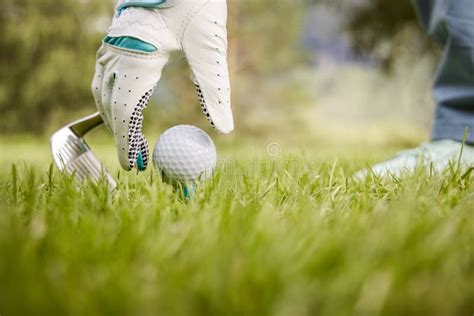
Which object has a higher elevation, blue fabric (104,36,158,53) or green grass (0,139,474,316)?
blue fabric (104,36,158,53)

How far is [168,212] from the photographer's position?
1006mm

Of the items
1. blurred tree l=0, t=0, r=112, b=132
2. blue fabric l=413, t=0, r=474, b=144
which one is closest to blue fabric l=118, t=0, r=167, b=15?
blue fabric l=413, t=0, r=474, b=144

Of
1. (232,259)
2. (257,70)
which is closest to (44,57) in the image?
(257,70)

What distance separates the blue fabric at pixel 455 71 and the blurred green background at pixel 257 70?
8.68 meters

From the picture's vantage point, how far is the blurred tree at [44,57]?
13.2 metres

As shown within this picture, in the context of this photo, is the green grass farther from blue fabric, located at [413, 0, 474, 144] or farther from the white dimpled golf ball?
blue fabric, located at [413, 0, 474, 144]

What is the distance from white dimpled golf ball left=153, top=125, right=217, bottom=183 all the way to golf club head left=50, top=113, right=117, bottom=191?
163 mm

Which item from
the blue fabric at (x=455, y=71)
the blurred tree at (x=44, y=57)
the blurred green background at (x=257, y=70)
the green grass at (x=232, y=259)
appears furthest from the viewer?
the blurred tree at (x=44, y=57)

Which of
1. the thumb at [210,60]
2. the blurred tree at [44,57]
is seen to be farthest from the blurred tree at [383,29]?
the thumb at [210,60]

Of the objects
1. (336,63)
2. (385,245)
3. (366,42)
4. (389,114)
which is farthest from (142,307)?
(336,63)

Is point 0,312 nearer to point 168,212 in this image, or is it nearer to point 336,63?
Answer: point 168,212

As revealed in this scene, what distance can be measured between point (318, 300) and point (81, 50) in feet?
45.0

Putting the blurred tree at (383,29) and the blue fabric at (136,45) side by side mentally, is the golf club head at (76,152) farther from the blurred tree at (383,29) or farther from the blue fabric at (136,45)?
the blurred tree at (383,29)

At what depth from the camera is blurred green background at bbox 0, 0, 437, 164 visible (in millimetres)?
11203
